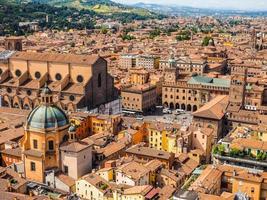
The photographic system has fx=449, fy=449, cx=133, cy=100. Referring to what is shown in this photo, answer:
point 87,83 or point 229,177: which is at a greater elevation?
point 87,83

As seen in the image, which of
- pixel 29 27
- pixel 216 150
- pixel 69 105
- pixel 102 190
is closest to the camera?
pixel 102 190

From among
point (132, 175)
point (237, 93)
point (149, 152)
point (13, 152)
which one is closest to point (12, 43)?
point (13, 152)

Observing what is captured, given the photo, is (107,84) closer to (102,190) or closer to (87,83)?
(87,83)

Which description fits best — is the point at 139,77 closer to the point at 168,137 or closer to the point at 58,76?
the point at 58,76

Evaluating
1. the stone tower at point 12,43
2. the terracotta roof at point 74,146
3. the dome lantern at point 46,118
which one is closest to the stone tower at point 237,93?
the terracotta roof at point 74,146

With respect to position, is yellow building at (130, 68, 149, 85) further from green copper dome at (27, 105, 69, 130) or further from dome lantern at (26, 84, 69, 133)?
green copper dome at (27, 105, 69, 130)

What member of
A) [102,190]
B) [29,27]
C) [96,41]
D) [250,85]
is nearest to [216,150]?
[102,190]

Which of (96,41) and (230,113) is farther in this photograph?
(96,41)

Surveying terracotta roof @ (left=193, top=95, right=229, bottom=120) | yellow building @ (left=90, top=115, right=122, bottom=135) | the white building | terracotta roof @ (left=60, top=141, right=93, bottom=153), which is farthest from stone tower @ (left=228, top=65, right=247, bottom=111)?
terracotta roof @ (left=60, top=141, right=93, bottom=153)
